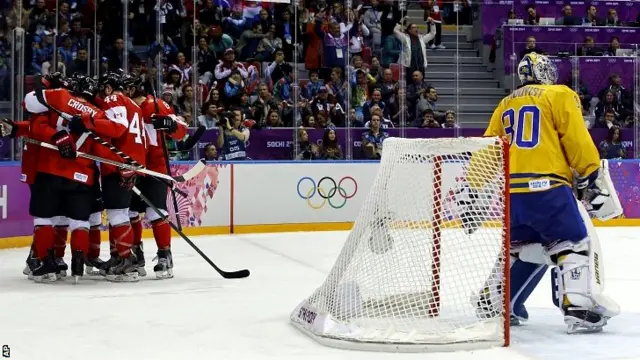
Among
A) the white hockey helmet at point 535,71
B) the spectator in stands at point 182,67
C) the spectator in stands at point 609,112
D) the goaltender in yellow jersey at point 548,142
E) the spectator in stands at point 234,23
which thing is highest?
the spectator in stands at point 234,23

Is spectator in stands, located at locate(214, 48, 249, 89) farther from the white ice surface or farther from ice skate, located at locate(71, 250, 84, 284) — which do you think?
ice skate, located at locate(71, 250, 84, 284)

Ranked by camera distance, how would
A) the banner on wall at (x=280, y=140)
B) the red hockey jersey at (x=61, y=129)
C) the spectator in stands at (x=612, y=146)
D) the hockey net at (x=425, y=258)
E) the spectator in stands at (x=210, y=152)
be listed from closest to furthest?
the hockey net at (x=425, y=258)
the red hockey jersey at (x=61, y=129)
the spectator in stands at (x=210, y=152)
the banner on wall at (x=280, y=140)
the spectator in stands at (x=612, y=146)

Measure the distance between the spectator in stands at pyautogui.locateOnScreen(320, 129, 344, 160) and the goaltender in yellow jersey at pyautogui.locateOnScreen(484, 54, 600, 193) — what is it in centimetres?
575

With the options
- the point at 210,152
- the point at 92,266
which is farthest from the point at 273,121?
the point at 92,266

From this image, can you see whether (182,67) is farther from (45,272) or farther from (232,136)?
(45,272)

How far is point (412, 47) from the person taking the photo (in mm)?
11453

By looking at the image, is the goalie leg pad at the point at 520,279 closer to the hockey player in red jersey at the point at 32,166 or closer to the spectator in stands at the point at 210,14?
the hockey player in red jersey at the point at 32,166

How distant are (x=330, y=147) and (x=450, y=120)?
4.91ft

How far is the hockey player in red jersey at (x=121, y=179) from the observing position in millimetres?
6195

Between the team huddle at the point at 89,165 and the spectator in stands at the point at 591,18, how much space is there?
24.3ft

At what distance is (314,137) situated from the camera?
10312mm

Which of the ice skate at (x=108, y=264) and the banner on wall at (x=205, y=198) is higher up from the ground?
the banner on wall at (x=205, y=198)

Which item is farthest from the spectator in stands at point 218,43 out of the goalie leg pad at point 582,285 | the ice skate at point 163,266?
the goalie leg pad at point 582,285

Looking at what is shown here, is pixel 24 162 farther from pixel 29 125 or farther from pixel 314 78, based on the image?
pixel 314 78
